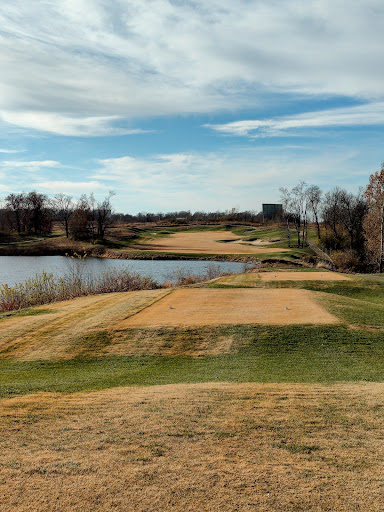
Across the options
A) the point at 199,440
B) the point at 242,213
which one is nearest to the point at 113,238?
the point at 242,213

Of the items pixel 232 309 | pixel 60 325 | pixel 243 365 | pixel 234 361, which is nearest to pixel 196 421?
pixel 243 365

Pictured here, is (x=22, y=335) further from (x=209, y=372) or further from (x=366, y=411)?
(x=366, y=411)

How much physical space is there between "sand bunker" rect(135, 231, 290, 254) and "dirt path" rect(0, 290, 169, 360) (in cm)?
4323

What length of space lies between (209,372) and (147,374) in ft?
5.57

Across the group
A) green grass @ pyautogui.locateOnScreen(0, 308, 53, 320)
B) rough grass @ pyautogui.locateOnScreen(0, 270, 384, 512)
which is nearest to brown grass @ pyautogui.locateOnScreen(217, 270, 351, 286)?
green grass @ pyautogui.locateOnScreen(0, 308, 53, 320)

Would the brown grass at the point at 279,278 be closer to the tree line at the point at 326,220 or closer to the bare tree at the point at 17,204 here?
the tree line at the point at 326,220

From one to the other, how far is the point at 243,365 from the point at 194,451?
6.19 metres

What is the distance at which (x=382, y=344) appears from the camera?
45.8 feet

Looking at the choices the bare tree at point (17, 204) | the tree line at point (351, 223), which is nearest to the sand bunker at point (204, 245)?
the tree line at point (351, 223)

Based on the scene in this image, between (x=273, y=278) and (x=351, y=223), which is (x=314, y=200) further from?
(x=273, y=278)

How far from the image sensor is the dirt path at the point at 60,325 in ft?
45.6

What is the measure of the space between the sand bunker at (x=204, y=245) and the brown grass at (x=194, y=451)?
54307 millimetres

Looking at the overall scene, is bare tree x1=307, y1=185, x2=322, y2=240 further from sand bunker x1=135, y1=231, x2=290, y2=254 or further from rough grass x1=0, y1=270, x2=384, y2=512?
rough grass x1=0, y1=270, x2=384, y2=512

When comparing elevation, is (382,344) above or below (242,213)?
below
